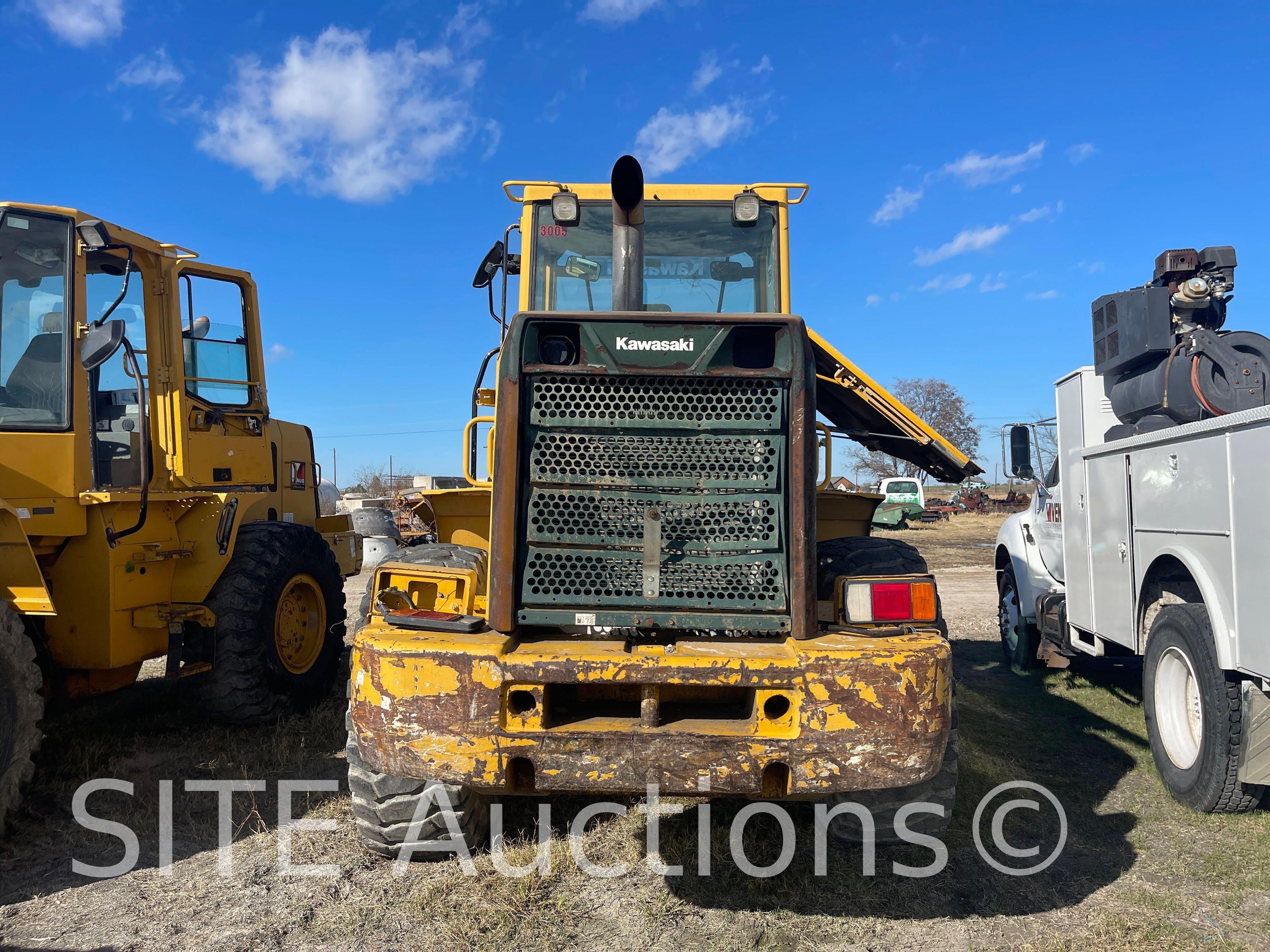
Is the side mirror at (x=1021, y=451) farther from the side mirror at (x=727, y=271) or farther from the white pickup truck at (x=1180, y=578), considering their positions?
the side mirror at (x=727, y=271)

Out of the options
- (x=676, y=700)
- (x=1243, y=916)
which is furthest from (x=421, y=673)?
(x=1243, y=916)

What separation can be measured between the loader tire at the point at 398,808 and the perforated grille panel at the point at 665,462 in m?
1.37

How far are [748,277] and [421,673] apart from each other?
295 cm

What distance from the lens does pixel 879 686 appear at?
275cm

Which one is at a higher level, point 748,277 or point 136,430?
point 748,277

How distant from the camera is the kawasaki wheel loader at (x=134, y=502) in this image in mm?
4492

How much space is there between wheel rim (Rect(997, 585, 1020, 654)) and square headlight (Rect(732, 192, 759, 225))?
16.2 feet

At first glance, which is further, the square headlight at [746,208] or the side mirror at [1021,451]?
the side mirror at [1021,451]

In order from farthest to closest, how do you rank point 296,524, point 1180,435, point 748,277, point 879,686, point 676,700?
point 296,524 → point 748,277 → point 1180,435 → point 676,700 → point 879,686

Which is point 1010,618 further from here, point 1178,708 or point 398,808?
point 398,808

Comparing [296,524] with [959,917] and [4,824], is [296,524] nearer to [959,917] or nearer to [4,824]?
[4,824]

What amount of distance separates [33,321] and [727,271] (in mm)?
3936

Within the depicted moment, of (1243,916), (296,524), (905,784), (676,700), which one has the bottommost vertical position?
(1243,916)

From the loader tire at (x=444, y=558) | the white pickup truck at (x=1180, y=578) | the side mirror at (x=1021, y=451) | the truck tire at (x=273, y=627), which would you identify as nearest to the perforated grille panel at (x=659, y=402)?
the loader tire at (x=444, y=558)
